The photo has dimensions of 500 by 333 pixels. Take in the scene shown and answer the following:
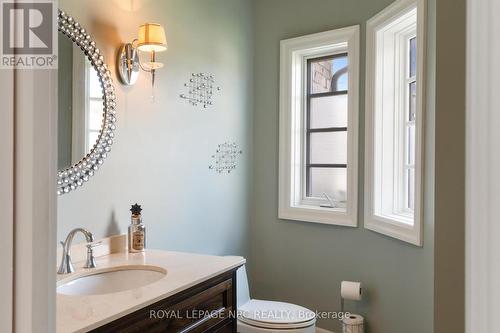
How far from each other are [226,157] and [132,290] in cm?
151

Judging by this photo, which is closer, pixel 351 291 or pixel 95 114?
pixel 95 114

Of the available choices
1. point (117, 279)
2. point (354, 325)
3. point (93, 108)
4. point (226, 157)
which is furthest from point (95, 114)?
point (354, 325)

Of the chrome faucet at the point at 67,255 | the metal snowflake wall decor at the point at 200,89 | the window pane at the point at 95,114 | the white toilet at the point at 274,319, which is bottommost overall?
the white toilet at the point at 274,319

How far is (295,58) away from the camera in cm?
302

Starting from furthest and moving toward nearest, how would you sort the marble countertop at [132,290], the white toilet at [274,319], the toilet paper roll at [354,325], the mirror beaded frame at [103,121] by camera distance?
the toilet paper roll at [354,325] < the white toilet at [274,319] < the mirror beaded frame at [103,121] < the marble countertop at [132,290]

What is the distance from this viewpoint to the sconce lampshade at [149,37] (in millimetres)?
1954

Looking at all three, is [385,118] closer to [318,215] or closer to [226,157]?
[318,215]

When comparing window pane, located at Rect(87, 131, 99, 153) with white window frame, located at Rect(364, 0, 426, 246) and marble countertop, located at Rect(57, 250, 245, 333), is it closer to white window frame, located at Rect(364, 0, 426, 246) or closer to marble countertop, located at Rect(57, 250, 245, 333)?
marble countertop, located at Rect(57, 250, 245, 333)

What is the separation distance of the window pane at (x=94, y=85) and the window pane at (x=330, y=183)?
65.9 inches

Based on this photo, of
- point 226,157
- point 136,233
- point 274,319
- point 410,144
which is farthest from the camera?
point 226,157

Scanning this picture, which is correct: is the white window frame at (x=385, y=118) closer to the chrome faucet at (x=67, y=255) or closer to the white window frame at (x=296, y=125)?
the white window frame at (x=296, y=125)

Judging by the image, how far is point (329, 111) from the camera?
2.99 m

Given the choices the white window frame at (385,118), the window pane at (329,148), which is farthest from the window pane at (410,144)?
the window pane at (329,148)

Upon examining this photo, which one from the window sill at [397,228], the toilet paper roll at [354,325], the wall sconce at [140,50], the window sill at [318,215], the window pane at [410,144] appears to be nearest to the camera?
the wall sconce at [140,50]
